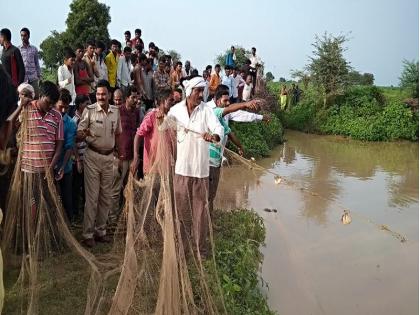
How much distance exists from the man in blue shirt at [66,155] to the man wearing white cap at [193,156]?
3.69ft

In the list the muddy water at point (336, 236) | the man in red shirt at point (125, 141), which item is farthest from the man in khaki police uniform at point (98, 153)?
the muddy water at point (336, 236)

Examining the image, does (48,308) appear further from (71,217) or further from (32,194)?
(71,217)

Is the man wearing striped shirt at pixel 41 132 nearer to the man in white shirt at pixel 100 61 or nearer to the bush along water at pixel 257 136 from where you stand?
the man in white shirt at pixel 100 61

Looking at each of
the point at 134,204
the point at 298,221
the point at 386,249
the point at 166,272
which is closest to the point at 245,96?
the point at 298,221

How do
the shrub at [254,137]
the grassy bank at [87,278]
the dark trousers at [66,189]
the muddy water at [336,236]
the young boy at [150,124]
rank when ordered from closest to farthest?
the grassy bank at [87,278]
the young boy at [150,124]
the muddy water at [336,236]
the dark trousers at [66,189]
the shrub at [254,137]

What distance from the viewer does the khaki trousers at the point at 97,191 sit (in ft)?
15.5

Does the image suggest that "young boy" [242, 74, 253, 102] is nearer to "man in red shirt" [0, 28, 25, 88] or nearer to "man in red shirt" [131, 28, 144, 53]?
"man in red shirt" [131, 28, 144, 53]

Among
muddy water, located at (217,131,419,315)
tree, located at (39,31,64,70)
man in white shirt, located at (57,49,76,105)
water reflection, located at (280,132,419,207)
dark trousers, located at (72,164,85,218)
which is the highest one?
tree, located at (39,31,64,70)

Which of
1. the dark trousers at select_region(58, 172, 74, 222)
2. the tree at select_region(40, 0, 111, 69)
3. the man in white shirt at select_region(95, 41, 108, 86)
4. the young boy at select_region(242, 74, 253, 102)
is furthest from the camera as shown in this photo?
the tree at select_region(40, 0, 111, 69)

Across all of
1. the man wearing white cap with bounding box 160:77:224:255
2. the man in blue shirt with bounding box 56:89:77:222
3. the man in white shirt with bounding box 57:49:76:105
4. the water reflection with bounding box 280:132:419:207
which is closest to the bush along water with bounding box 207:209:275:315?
the man wearing white cap with bounding box 160:77:224:255

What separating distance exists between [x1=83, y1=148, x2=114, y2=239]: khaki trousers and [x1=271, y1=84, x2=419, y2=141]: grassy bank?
15479 millimetres

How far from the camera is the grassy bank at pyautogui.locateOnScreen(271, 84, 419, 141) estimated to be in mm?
18656

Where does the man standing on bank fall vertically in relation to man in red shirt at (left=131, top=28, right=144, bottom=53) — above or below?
below

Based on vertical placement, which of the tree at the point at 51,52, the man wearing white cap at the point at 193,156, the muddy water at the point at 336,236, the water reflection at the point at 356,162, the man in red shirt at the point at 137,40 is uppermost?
the tree at the point at 51,52
